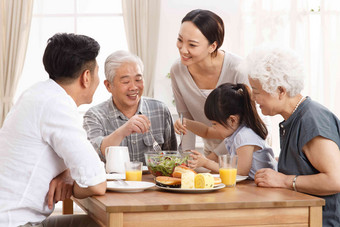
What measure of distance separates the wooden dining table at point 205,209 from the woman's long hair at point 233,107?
66cm

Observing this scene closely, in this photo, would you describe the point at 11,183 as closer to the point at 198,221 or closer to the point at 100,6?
the point at 198,221

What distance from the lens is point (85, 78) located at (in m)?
2.02

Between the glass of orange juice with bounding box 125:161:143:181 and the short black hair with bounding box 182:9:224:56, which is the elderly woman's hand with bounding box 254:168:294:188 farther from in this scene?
the short black hair with bounding box 182:9:224:56

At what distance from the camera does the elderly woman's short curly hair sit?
83.5 inches

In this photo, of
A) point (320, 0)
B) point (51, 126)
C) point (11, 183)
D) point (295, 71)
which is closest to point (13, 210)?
point (11, 183)

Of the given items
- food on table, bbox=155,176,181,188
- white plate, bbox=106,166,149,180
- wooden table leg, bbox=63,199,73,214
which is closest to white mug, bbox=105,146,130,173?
white plate, bbox=106,166,149,180

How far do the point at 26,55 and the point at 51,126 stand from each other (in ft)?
12.9

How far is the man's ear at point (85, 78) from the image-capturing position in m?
2.02

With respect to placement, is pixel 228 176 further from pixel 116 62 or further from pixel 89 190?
pixel 116 62

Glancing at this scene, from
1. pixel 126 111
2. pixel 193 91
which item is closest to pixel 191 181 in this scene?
pixel 126 111

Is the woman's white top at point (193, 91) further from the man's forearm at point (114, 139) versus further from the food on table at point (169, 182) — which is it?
the food on table at point (169, 182)

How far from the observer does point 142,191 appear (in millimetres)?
1965

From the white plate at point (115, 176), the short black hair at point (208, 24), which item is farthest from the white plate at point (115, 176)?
the short black hair at point (208, 24)

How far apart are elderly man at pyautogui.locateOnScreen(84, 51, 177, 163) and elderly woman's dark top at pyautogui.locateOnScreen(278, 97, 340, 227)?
3.21 ft
